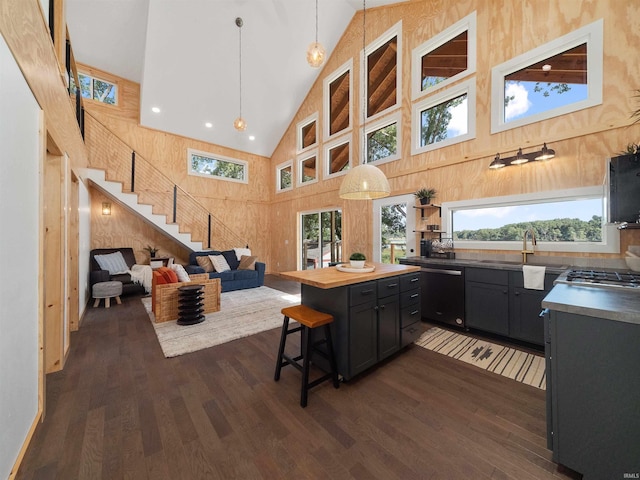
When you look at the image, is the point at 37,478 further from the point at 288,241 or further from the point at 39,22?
the point at 288,241

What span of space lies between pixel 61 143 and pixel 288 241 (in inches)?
247

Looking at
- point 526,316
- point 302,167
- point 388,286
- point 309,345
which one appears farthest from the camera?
point 302,167

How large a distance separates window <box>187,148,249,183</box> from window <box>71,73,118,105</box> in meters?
2.15

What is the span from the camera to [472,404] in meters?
2.06

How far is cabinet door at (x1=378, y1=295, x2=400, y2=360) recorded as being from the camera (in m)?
2.56

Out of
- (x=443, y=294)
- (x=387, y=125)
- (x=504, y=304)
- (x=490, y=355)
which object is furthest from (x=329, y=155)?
(x=490, y=355)

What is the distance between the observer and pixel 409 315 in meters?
2.96

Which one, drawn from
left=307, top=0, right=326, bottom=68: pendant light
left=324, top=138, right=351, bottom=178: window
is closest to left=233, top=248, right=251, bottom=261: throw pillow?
left=324, top=138, right=351, bottom=178: window

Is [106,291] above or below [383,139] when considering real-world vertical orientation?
below

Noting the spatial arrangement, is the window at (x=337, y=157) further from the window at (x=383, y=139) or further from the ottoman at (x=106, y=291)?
the ottoman at (x=106, y=291)

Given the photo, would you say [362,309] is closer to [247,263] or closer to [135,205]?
[247,263]

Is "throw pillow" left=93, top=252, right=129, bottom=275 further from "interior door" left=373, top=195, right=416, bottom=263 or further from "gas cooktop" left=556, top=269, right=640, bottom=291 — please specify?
"gas cooktop" left=556, top=269, right=640, bottom=291

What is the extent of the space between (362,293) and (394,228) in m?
3.30

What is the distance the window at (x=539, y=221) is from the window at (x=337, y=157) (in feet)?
10.0
